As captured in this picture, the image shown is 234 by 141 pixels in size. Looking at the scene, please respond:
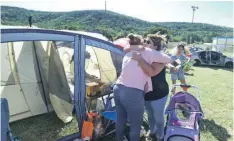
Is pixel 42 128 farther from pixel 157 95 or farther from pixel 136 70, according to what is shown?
pixel 136 70

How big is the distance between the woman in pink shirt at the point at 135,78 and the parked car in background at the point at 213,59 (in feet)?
40.8

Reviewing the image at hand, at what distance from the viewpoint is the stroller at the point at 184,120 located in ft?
9.23

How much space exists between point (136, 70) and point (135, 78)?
9cm

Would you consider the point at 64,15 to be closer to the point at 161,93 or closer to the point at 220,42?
the point at 220,42

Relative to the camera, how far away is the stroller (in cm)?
281

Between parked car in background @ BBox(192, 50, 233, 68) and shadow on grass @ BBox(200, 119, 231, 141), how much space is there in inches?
410

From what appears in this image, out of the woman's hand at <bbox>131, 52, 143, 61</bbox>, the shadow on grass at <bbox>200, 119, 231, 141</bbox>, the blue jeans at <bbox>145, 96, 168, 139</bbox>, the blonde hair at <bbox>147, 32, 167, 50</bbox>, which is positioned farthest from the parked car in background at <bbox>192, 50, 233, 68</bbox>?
the woman's hand at <bbox>131, 52, 143, 61</bbox>

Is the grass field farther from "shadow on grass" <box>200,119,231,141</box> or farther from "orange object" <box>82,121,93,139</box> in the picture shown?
"orange object" <box>82,121,93,139</box>

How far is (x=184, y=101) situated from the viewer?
3.20m

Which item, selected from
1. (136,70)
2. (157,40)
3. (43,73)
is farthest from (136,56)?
(43,73)

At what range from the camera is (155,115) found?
2996 millimetres

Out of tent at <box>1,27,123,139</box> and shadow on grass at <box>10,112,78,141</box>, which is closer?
shadow on grass at <box>10,112,78,141</box>

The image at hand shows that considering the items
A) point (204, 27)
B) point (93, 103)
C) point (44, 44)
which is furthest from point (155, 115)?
point (204, 27)

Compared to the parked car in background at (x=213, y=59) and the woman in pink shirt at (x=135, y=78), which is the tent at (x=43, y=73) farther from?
the parked car in background at (x=213, y=59)
